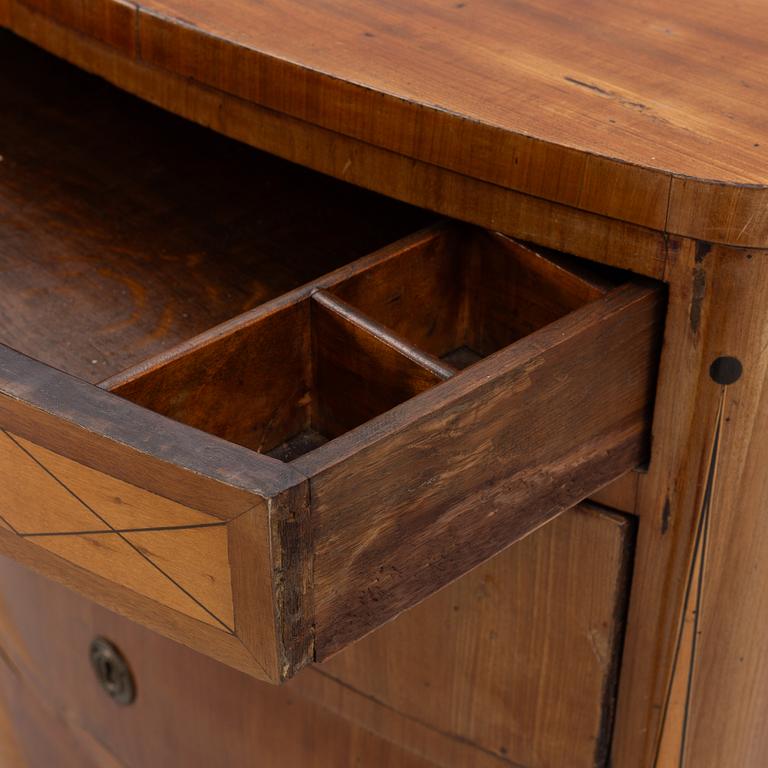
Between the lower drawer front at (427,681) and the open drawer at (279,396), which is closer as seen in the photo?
the open drawer at (279,396)

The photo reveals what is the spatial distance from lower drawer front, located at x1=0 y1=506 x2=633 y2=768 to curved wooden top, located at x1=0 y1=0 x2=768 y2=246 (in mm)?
178

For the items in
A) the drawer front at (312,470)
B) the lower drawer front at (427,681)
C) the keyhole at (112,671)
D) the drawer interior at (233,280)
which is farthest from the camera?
the keyhole at (112,671)

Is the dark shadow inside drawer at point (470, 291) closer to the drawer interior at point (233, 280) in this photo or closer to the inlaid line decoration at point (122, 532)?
the drawer interior at point (233, 280)

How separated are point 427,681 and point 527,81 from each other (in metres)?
0.33

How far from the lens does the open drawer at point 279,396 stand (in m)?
0.46

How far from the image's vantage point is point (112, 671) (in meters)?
0.95

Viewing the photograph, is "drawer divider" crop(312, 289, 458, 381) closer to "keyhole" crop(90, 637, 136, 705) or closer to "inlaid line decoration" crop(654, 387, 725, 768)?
"inlaid line decoration" crop(654, 387, 725, 768)

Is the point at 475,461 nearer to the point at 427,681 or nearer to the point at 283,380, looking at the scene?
the point at 283,380

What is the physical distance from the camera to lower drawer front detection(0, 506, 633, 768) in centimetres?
67

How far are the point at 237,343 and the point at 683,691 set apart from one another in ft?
0.94

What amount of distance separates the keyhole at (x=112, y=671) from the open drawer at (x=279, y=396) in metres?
0.34

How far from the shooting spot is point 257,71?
2.00ft

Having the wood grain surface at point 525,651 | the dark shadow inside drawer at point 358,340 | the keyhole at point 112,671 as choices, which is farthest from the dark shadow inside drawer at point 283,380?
the keyhole at point 112,671

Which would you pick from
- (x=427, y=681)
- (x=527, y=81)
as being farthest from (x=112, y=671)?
(x=527, y=81)
